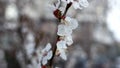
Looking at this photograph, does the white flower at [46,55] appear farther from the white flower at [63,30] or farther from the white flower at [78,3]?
the white flower at [78,3]

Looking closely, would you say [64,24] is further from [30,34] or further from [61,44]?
[30,34]

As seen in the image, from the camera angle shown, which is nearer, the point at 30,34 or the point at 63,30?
the point at 63,30

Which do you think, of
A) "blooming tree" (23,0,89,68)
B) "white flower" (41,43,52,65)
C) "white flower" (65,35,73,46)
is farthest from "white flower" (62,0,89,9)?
"white flower" (41,43,52,65)

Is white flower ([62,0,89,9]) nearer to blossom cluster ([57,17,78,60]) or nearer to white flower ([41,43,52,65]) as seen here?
blossom cluster ([57,17,78,60])

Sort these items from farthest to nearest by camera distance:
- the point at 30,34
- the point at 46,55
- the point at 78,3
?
the point at 30,34 → the point at 46,55 → the point at 78,3

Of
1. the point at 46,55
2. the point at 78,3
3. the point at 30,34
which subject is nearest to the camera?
the point at 78,3

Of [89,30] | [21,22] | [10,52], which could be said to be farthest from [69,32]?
[89,30]

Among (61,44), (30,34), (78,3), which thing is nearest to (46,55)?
(61,44)

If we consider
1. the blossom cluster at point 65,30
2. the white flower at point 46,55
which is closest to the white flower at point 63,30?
the blossom cluster at point 65,30
